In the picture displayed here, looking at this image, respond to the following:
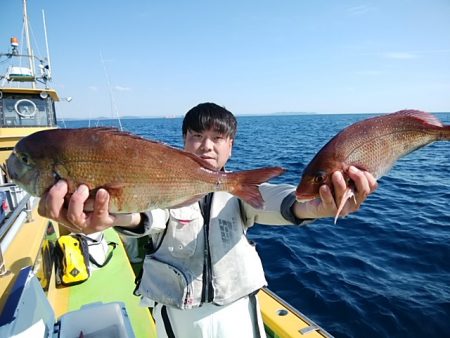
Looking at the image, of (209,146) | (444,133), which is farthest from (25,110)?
(444,133)

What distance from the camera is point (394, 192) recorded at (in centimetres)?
1267

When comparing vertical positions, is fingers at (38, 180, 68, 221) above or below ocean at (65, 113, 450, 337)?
above

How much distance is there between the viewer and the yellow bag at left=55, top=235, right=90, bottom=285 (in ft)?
15.6

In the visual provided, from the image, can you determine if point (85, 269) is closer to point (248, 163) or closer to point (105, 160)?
point (105, 160)

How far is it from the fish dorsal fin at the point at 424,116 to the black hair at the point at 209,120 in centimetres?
152

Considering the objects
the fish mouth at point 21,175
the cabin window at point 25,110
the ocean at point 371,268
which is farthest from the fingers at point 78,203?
the cabin window at point 25,110

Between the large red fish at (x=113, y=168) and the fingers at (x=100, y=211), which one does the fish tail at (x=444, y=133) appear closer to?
the large red fish at (x=113, y=168)

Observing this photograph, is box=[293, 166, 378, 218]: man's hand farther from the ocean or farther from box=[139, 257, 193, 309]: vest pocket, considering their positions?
the ocean

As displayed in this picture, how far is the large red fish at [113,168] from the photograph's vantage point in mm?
1911

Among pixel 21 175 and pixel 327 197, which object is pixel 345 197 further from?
pixel 21 175

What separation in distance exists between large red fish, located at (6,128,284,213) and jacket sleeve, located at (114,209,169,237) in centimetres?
40

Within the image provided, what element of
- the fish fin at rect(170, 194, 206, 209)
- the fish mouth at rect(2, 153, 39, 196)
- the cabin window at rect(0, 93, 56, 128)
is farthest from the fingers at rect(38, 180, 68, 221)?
the cabin window at rect(0, 93, 56, 128)

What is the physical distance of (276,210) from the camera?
2520 millimetres

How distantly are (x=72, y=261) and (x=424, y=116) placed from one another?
4982 millimetres
